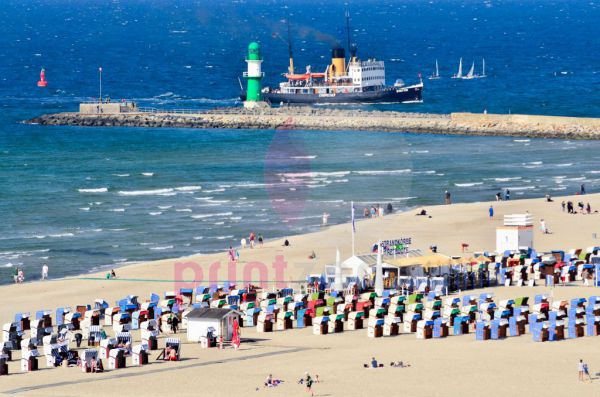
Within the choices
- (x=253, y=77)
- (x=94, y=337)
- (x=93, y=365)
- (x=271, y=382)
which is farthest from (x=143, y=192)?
(x=271, y=382)

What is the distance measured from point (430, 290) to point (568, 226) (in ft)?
59.2

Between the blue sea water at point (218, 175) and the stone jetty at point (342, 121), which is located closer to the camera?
the blue sea water at point (218, 175)

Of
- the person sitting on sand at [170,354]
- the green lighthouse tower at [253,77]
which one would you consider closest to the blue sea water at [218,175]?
the green lighthouse tower at [253,77]

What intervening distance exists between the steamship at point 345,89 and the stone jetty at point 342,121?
9005 millimetres

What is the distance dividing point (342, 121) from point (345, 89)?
20338mm

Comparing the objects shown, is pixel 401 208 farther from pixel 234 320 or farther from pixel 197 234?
pixel 234 320

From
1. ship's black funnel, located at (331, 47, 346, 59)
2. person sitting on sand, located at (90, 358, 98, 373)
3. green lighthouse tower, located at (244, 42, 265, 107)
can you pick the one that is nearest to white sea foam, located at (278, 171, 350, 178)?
green lighthouse tower, located at (244, 42, 265, 107)

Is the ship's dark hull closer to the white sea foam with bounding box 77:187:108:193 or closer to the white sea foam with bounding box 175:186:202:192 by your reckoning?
the white sea foam with bounding box 77:187:108:193

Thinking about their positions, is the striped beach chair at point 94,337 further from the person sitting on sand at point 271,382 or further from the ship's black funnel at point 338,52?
the ship's black funnel at point 338,52

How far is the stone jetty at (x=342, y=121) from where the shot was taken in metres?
116

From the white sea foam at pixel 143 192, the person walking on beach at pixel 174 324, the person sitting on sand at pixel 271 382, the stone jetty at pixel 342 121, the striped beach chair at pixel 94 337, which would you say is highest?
the stone jetty at pixel 342 121

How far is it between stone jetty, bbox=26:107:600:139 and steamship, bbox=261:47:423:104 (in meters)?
9.01

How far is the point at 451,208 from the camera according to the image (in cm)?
7438

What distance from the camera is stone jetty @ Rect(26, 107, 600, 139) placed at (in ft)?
382
